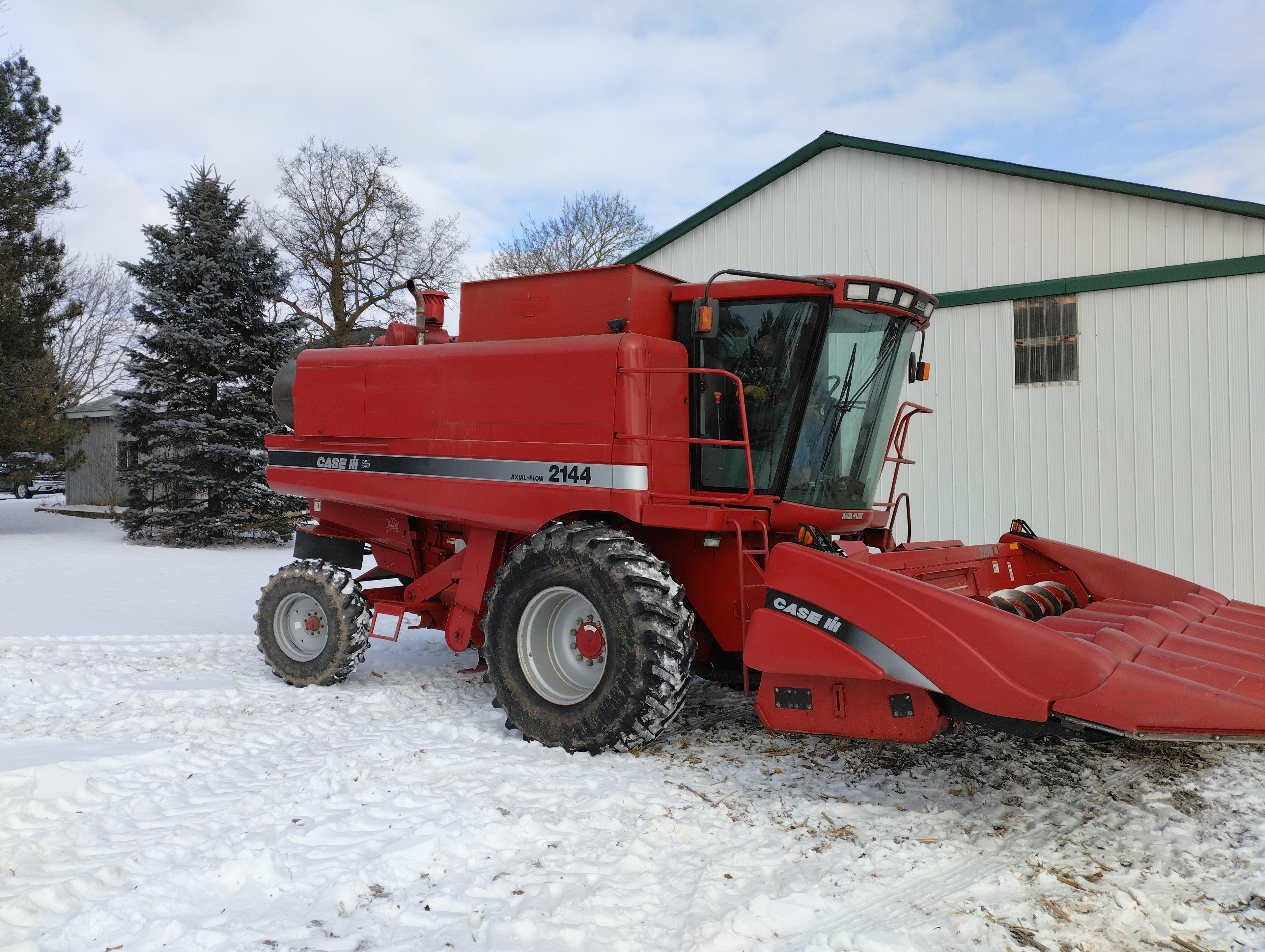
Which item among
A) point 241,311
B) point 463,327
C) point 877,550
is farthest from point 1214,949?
point 241,311

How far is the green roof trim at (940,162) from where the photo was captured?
8422mm

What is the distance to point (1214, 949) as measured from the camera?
2762 millimetres

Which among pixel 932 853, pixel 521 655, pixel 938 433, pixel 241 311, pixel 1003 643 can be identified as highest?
pixel 241 311

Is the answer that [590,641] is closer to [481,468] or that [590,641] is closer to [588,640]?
[588,640]

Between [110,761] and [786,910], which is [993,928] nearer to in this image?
[786,910]

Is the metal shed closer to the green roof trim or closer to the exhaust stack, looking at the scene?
the green roof trim

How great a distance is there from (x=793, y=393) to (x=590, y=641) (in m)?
1.86

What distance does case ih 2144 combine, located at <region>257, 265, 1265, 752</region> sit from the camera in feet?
12.0

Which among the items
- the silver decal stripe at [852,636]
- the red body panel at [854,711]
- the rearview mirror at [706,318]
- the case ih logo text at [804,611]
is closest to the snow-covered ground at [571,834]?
the red body panel at [854,711]

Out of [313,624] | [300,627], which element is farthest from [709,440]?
[300,627]

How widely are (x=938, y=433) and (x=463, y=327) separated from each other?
21.6 feet

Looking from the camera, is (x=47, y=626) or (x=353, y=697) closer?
(x=353, y=697)

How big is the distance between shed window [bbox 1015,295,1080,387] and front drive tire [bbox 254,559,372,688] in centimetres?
764

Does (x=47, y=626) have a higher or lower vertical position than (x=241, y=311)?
lower
